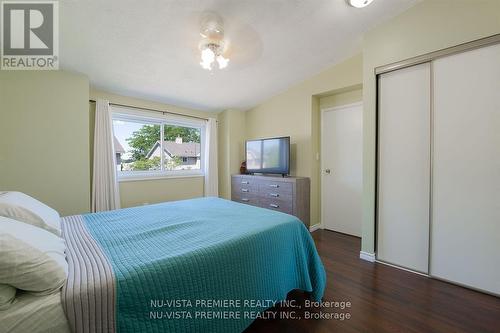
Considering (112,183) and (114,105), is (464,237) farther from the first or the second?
(114,105)

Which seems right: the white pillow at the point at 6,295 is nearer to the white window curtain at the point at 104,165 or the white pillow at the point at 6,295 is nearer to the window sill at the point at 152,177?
Result: the white window curtain at the point at 104,165

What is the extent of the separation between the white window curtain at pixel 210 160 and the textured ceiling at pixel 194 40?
3.08ft

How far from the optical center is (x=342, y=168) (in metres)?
3.33

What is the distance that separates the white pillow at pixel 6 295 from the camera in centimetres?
74

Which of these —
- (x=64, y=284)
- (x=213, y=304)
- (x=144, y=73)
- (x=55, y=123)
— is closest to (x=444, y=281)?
(x=213, y=304)

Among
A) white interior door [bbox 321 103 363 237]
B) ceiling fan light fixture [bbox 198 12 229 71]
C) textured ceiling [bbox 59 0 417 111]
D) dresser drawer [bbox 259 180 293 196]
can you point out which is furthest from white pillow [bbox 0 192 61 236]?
white interior door [bbox 321 103 363 237]

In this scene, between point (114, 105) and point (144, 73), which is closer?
point (144, 73)

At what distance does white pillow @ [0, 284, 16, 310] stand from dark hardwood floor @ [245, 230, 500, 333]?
1242 millimetres

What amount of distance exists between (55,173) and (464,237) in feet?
13.7

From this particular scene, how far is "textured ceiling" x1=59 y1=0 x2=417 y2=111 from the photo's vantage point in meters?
1.87

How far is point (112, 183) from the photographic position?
3023 millimetres

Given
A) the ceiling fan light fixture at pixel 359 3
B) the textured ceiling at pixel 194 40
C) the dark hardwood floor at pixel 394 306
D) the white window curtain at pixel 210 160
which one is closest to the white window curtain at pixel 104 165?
the textured ceiling at pixel 194 40

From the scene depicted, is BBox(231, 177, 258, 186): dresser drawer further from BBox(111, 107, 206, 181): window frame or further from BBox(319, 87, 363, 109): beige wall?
BBox(319, 87, 363, 109): beige wall

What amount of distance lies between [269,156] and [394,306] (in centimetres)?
252
